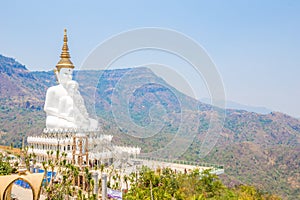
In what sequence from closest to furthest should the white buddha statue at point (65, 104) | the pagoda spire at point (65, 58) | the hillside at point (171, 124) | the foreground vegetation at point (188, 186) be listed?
the foreground vegetation at point (188, 186) < the white buddha statue at point (65, 104) < the pagoda spire at point (65, 58) < the hillside at point (171, 124)

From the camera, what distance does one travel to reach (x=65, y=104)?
1831 centimetres

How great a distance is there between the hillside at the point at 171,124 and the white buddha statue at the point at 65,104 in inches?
70.4

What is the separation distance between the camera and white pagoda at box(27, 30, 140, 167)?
16141mm

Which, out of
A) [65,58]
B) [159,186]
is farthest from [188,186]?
[65,58]

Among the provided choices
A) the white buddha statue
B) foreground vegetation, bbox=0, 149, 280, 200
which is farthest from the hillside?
foreground vegetation, bbox=0, 149, 280, 200

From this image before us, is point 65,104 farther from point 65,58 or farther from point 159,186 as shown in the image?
point 159,186

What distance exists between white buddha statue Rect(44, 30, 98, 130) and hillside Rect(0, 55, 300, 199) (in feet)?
5.87

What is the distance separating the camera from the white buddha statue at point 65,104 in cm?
1784

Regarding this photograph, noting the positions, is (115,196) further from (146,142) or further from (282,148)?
(282,148)

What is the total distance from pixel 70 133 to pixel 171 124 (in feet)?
68.2

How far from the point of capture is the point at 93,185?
12516 mm

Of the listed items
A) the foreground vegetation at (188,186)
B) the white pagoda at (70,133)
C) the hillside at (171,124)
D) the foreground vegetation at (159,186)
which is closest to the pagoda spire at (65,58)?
the white pagoda at (70,133)

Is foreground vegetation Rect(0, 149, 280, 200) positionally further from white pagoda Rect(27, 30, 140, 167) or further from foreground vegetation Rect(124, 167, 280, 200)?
white pagoda Rect(27, 30, 140, 167)

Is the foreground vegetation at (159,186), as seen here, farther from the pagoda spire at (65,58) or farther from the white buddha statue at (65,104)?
the pagoda spire at (65,58)
